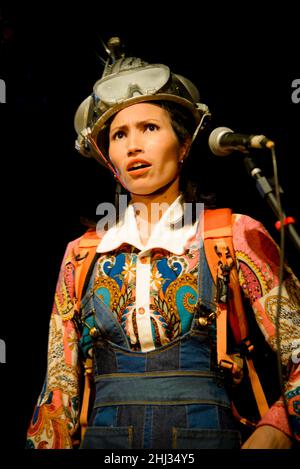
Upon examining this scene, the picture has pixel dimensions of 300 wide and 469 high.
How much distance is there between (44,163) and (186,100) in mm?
891

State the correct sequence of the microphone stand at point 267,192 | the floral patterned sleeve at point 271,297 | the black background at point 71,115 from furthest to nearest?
the black background at point 71,115 < the floral patterned sleeve at point 271,297 < the microphone stand at point 267,192

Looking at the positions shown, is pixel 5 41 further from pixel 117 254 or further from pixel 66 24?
pixel 117 254

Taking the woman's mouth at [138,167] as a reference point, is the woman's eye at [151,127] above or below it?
above

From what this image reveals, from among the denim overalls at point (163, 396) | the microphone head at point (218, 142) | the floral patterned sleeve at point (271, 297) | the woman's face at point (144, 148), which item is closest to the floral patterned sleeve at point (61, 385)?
the denim overalls at point (163, 396)

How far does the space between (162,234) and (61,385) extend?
27.1 inches

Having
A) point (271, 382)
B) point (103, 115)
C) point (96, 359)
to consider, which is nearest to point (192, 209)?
point (103, 115)

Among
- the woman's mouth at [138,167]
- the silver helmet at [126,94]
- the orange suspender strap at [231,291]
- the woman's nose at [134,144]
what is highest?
the silver helmet at [126,94]

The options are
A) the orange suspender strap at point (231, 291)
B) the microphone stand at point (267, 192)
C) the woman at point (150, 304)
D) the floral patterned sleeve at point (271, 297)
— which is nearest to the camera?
the microphone stand at point (267, 192)

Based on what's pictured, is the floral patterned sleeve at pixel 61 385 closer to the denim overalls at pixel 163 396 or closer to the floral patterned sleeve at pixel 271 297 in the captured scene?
the denim overalls at pixel 163 396

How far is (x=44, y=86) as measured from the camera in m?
2.68

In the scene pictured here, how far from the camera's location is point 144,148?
1995 mm

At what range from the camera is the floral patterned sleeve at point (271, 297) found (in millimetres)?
1611

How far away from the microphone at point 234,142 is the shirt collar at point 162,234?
0.44 m

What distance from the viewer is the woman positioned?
5.62ft
